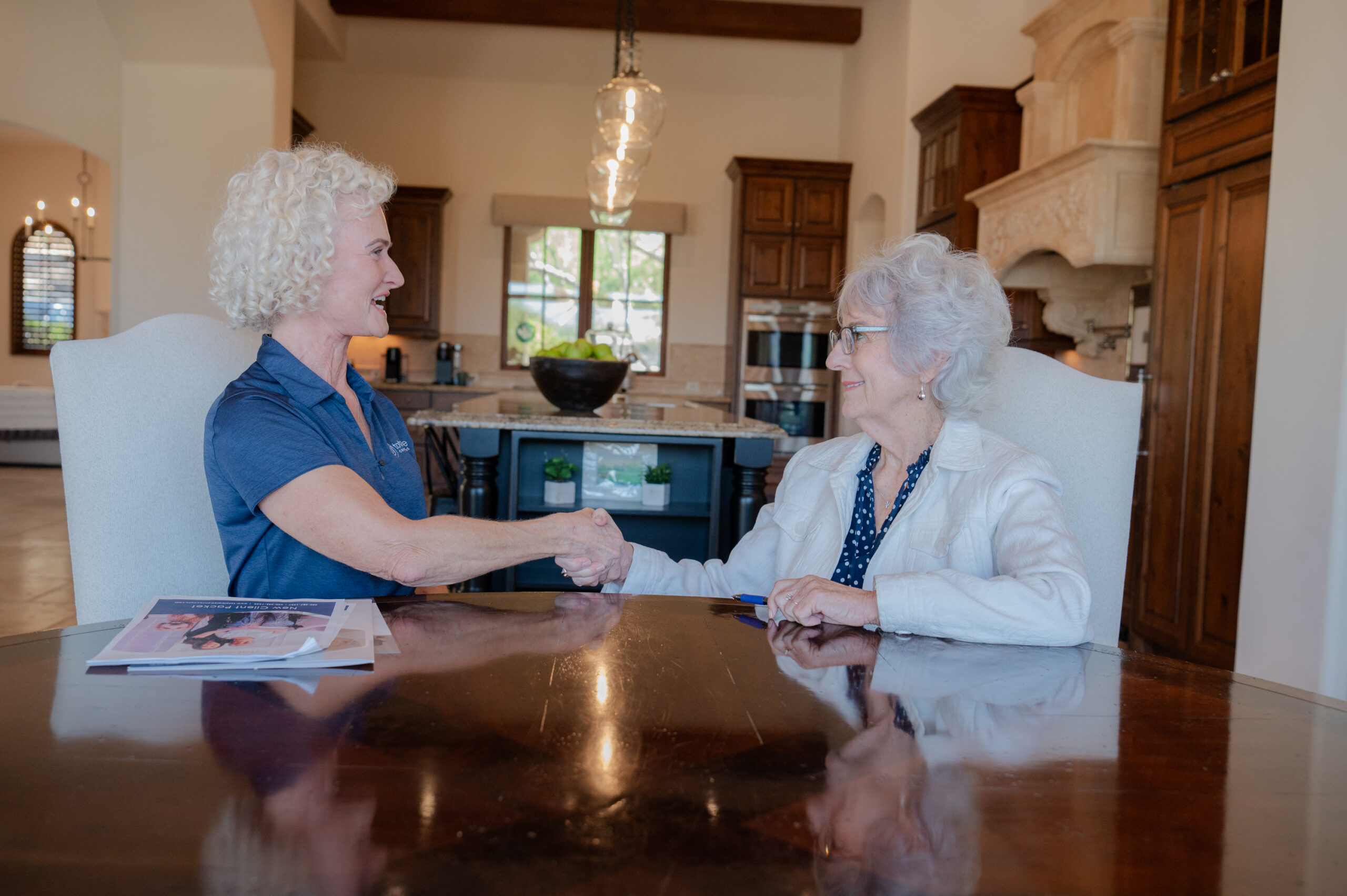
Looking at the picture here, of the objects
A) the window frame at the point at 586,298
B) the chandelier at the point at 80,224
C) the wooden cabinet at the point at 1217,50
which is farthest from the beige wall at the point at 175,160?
the chandelier at the point at 80,224

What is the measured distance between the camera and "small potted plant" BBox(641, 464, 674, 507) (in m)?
3.53

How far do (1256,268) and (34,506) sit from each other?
23.5 ft

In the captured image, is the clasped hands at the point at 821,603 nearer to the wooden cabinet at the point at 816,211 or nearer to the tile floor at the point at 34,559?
the tile floor at the point at 34,559

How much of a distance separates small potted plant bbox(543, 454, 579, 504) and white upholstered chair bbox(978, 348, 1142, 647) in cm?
194

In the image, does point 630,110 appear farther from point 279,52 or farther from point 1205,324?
point 1205,324

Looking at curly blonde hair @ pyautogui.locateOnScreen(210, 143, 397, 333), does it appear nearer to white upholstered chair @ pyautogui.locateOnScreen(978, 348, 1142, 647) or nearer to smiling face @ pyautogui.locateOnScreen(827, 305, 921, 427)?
smiling face @ pyautogui.locateOnScreen(827, 305, 921, 427)

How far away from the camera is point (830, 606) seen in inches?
53.1

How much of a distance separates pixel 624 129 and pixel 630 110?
15 centimetres

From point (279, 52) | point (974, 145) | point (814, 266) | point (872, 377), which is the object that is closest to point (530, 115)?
point (814, 266)

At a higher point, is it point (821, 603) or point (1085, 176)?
point (1085, 176)

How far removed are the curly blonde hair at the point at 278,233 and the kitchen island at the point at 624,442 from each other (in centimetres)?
149

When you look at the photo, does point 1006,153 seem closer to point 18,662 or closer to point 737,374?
point 737,374

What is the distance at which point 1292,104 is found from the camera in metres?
2.99

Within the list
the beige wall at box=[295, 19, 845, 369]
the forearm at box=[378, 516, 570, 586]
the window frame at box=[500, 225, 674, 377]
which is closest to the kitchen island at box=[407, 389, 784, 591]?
the forearm at box=[378, 516, 570, 586]
